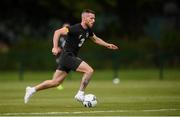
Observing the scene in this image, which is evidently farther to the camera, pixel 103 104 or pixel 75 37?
pixel 103 104

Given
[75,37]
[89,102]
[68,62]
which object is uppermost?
[75,37]

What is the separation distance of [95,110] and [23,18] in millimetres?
41462

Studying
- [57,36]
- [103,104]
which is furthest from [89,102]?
[57,36]

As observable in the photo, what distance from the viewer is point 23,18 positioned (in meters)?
60.9

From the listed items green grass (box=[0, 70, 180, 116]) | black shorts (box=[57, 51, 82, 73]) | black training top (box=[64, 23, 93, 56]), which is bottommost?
green grass (box=[0, 70, 180, 116])

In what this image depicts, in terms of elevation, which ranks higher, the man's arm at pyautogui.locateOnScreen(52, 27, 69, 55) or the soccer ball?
the man's arm at pyautogui.locateOnScreen(52, 27, 69, 55)

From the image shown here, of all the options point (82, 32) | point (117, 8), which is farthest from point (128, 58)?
point (82, 32)

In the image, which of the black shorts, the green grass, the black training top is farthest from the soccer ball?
the black training top

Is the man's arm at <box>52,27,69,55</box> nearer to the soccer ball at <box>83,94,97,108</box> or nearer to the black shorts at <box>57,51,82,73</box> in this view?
the black shorts at <box>57,51,82,73</box>

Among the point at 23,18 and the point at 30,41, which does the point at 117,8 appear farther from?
the point at 30,41

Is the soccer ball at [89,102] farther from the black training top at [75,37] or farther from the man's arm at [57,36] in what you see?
the man's arm at [57,36]

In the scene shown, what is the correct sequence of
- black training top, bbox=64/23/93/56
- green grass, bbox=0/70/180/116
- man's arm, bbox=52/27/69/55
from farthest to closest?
black training top, bbox=64/23/93/56 < man's arm, bbox=52/27/69/55 < green grass, bbox=0/70/180/116

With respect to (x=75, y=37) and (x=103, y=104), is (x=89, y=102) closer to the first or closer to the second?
(x=103, y=104)

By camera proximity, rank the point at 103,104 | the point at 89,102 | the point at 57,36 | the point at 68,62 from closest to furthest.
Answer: the point at 57,36 < the point at 89,102 < the point at 68,62 < the point at 103,104
